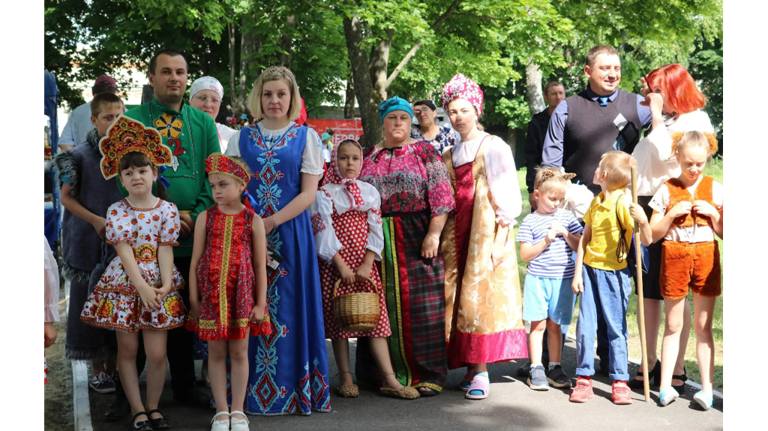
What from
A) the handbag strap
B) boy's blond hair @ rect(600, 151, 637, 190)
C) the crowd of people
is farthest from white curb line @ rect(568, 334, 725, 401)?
boy's blond hair @ rect(600, 151, 637, 190)

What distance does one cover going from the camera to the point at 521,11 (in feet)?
40.3

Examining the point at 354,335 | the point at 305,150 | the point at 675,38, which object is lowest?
the point at 354,335

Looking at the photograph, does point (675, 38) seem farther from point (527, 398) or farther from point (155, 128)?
point (155, 128)

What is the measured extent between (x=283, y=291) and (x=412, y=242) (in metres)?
1.03

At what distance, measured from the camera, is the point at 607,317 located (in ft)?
17.3

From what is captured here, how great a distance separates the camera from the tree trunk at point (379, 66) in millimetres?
14059

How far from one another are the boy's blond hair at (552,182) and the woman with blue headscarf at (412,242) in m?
0.67

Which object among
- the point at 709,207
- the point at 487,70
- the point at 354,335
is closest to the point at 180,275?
the point at 354,335

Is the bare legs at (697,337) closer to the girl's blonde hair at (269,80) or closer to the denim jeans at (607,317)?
the denim jeans at (607,317)

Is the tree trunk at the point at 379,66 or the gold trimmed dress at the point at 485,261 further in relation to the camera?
the tree trunk at the point at 379,66

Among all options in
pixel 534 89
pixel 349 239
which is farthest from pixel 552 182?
pixel 534 89

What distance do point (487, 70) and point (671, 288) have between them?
13486 mm

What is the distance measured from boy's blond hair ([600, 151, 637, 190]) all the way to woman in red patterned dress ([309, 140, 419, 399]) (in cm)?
154

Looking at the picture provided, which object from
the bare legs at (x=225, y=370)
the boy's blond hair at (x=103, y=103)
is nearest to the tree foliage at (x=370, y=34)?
the boy's blond hair at (x=103, y=103)
